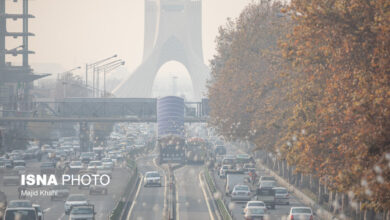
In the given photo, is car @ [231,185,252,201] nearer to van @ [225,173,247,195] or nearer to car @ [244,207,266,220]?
van @ [225,173,247,195]

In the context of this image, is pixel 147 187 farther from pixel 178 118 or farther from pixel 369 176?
pixel 369 176

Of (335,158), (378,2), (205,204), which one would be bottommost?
(205,204)

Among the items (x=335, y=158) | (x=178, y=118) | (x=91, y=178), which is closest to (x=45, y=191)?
(x=91, y=178)

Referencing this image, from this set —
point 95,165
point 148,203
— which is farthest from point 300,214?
point 95,165

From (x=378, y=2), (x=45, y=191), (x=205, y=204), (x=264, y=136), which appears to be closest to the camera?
(x=378, y=2)

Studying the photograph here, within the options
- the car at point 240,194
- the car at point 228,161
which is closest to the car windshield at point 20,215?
the car at point 240,194

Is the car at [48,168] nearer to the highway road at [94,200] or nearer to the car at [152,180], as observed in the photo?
the highway road at [94,200]
